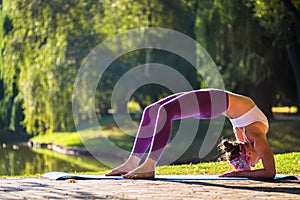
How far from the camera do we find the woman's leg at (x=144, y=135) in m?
5.46

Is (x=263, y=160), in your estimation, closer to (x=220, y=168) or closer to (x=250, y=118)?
(x=250, y=118)

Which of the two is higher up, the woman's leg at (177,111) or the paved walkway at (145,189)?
the woman's leg at (177,111)

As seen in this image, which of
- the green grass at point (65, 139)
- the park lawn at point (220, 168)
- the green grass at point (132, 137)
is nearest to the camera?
the park lawn at point (220, 168)

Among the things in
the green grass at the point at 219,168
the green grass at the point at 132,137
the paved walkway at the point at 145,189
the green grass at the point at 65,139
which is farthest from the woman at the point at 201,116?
the green grass at the point at 65,139

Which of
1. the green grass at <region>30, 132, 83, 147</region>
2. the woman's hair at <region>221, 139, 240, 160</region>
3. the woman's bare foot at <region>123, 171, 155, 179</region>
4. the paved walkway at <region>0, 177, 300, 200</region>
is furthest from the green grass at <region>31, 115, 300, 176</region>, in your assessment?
the paved walkway at <region>0, 177, 300, 200</region>

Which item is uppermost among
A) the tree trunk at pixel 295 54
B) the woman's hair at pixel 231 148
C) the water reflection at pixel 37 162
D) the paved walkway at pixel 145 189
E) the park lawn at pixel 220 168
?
the tree trunk at pixel 295 54

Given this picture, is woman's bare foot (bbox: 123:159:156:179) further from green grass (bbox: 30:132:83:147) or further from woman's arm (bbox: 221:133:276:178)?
green grass (bbox: 30:132:83:147)

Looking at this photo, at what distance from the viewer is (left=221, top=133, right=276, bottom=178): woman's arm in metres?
5.39

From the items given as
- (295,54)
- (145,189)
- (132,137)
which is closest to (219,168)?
(145,189)

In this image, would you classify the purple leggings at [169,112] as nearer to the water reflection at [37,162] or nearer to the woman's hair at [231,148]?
the woman's hair at [231,148]

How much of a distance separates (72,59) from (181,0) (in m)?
3.32

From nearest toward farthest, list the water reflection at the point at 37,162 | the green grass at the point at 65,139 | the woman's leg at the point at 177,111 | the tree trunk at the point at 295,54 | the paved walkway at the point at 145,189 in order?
the paved walkway at the point at 145,189
the woman's leg at the point at 177,111
the water reflection at the point at 37,162
the tree trunk at the point at 295,54
the green grass at the point at 65,139

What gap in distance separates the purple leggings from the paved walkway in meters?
0.34

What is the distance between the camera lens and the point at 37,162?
1631 centimetres
